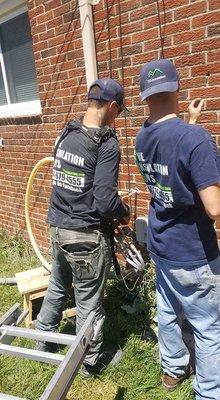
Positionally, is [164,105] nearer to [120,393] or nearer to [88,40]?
[88,40]

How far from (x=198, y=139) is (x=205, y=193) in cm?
27

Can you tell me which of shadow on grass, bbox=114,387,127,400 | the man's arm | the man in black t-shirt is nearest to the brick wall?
the man in black t-shirt

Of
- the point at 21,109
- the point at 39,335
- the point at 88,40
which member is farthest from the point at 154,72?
the point at 21,109

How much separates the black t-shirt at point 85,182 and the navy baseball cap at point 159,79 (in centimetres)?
60

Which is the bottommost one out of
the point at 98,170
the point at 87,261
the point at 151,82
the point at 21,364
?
the point at 21,364

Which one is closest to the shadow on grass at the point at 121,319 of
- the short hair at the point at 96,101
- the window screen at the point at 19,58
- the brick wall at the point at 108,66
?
the brick wall at the point at 108,66

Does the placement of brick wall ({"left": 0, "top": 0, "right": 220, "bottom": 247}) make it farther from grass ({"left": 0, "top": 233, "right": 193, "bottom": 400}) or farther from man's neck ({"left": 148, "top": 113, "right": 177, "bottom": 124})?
grass ({"left": 0, "top": 233, "right": 193, "bottom": 400})

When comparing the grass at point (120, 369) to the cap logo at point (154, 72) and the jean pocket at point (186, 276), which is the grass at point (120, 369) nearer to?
the jean pocket at point (186, 276)

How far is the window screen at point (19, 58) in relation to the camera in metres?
5.11

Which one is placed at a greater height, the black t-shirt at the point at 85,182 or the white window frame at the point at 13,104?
the white window frame at the point at 13,104

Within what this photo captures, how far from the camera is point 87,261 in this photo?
2.91 meters

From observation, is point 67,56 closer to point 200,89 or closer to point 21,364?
point 200,89

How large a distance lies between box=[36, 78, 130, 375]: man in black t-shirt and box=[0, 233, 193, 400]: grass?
211 mm

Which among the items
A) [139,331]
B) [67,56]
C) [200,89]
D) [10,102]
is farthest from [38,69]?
[139,331]
